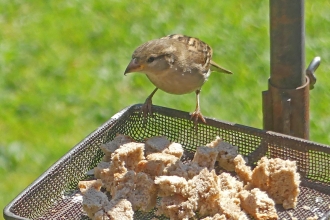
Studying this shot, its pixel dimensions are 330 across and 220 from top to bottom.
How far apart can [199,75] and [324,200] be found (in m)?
1.38

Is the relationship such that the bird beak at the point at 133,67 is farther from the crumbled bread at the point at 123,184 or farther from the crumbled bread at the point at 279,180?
the crumbled bread at the point at 279,180

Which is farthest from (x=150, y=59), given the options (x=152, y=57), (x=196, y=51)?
(x=196, y=51)

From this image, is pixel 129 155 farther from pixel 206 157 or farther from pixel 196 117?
pixel 196 117

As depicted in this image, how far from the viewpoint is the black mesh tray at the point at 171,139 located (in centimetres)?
359

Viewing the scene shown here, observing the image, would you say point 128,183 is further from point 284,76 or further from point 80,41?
point 80,41

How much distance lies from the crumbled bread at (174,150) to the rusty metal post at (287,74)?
1.51 ft

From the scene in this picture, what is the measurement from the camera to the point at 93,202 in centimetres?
344

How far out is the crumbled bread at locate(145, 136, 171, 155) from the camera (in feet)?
12.8

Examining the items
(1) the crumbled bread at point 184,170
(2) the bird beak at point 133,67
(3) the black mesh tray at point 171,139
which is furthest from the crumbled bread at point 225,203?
(2) the bird beak at point 133,67

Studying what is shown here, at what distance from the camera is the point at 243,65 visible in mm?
6641

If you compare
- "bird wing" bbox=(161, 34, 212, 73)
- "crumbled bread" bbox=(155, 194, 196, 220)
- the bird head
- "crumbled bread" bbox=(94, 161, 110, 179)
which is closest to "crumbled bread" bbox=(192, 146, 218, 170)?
"crumbled bread" bbox=(155, 194, 196, 220)

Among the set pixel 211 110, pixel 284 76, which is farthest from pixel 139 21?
pixel 284 76

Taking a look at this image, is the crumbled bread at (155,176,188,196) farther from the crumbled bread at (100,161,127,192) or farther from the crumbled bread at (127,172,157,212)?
the crumbled bread at (100,161,127,192)

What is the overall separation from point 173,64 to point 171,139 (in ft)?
1.87
